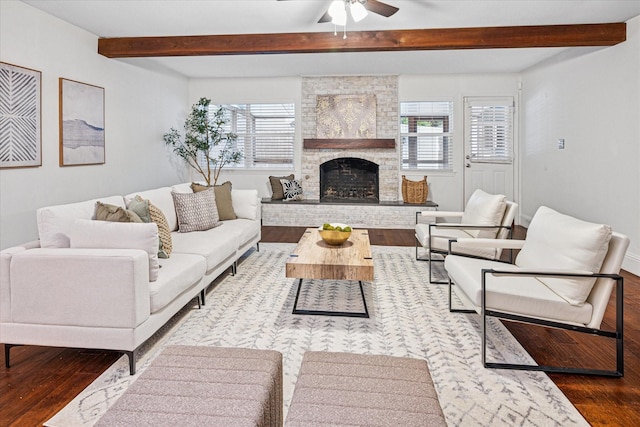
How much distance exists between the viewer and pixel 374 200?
299 inches

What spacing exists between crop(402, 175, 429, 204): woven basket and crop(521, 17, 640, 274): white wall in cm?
175

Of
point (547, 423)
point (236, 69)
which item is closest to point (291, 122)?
point (236, 69)

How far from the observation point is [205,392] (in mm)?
1277

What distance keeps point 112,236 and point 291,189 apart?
17.1 ft

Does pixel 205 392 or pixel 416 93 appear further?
pixel 416 93

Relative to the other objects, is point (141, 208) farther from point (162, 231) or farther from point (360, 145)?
point (360, 145)

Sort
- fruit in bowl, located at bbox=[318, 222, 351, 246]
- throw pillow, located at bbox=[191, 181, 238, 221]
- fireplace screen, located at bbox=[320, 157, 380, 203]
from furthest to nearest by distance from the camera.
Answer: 1. fireplace screen, located at bbox=[320, 157, 380, 203]
2. throw pillow, located at bbox=[191, 181, 238, 221]
3. fruit in bowl, located at bbox=[318, 222, 351, 246]

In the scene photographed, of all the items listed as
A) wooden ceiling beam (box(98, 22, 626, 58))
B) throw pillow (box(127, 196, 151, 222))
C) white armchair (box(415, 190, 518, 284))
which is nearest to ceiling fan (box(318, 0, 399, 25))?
wooden ceiling beam (box(98, 22, 626, 58))

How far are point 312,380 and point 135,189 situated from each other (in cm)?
545

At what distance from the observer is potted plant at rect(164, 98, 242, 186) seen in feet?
23.7

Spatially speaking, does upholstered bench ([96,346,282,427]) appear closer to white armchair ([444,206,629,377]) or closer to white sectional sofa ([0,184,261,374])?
white sectional sofa ([0,184,261,374])

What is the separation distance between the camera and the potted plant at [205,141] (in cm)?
721

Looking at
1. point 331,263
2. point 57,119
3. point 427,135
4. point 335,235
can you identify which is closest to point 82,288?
point 331,263

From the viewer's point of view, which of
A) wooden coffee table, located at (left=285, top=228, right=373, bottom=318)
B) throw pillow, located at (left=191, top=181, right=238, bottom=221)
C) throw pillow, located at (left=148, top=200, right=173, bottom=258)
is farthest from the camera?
throw pillow, located at (left=191, top=181, right=238, bottom=221)
